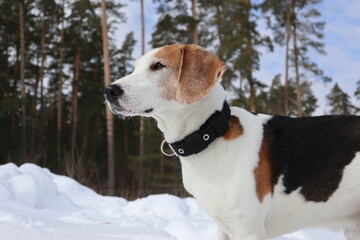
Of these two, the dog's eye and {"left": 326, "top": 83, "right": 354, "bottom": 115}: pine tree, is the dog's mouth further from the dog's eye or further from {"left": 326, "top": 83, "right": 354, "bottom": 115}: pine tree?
{"left": 326, "top": 83, "right": 354, "bottom": 115}: pine tree

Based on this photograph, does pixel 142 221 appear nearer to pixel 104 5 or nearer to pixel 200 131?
pixel 200 131

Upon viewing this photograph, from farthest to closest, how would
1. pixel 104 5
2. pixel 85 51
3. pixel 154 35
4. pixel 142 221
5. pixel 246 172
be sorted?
1. pixel 85 51
2. pixel 154 35
3. pixel 104 5
4. pixel 142 221
5. pixel 246 172

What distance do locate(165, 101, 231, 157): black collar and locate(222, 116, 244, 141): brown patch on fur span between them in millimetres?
33

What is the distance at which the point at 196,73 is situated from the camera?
259 cm

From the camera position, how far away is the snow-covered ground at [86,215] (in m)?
3.63

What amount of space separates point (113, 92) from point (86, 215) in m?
3.92

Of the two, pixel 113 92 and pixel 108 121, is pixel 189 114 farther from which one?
pixel 108 121

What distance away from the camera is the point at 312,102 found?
32.3 m

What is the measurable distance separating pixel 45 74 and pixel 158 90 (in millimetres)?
25465

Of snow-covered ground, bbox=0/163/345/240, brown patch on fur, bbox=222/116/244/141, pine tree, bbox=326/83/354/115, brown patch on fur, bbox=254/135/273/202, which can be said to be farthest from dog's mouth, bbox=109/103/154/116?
pine tree, bbox=326/83/354/115

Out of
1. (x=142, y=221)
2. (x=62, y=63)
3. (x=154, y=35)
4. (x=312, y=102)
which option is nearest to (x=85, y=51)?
(x=62, y=63)

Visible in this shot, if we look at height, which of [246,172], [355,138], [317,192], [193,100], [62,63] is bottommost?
[317,192]

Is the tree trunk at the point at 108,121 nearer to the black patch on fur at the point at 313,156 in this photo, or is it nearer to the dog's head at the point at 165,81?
the dog's head at the point at 165,81

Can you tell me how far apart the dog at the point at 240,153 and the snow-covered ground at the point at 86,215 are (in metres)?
1.38
